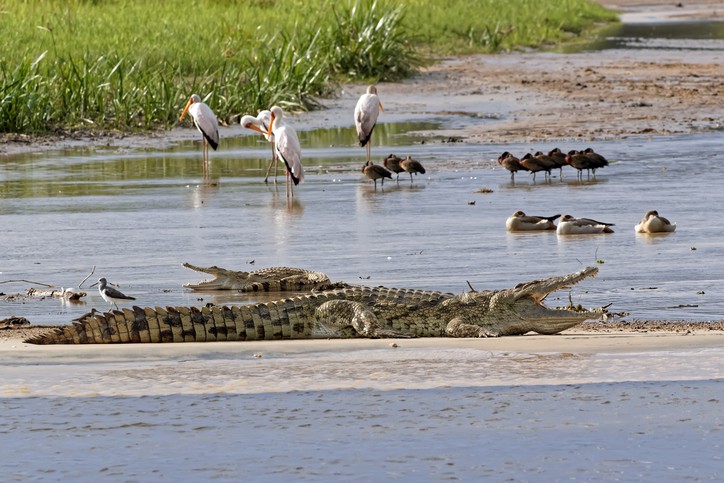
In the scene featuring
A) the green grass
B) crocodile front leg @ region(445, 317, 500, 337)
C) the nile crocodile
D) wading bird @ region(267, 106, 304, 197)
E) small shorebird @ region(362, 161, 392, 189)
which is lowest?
crocodile front leg @ region(445, 317, 500, 337)

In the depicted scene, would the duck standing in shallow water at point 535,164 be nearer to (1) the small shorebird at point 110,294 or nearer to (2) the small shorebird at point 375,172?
(2) the small shorebird at point 375,172

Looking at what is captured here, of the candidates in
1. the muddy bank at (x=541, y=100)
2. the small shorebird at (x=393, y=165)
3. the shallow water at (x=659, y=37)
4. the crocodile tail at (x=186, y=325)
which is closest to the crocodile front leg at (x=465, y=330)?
the crocodile tail at (x=186, y=325)

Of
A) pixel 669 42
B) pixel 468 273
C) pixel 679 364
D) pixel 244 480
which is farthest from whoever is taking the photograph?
pixel 669 42

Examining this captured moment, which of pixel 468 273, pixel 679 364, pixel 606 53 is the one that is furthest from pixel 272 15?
pixel 679 364

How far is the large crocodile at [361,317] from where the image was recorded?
8.25 m

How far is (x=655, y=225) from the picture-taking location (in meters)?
12.6

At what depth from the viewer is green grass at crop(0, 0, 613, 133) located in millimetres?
23234

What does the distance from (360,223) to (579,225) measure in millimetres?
2059

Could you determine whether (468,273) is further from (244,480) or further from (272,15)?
(272,15)

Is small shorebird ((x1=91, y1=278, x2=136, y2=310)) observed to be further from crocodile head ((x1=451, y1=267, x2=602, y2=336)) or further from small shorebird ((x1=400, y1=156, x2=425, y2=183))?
small shorebird ((x1=400, y1=156, x2=425, y2=183))

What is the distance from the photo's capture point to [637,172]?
18.0m

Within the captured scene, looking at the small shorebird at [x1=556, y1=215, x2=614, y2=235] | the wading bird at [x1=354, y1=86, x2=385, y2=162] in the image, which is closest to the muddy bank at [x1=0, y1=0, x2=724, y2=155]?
the wading bird at [x1=354, y1=86, x2=385, y2=162]

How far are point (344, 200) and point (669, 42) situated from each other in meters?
33.4

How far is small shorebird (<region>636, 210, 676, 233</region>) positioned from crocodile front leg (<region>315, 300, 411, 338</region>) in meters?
4.61
